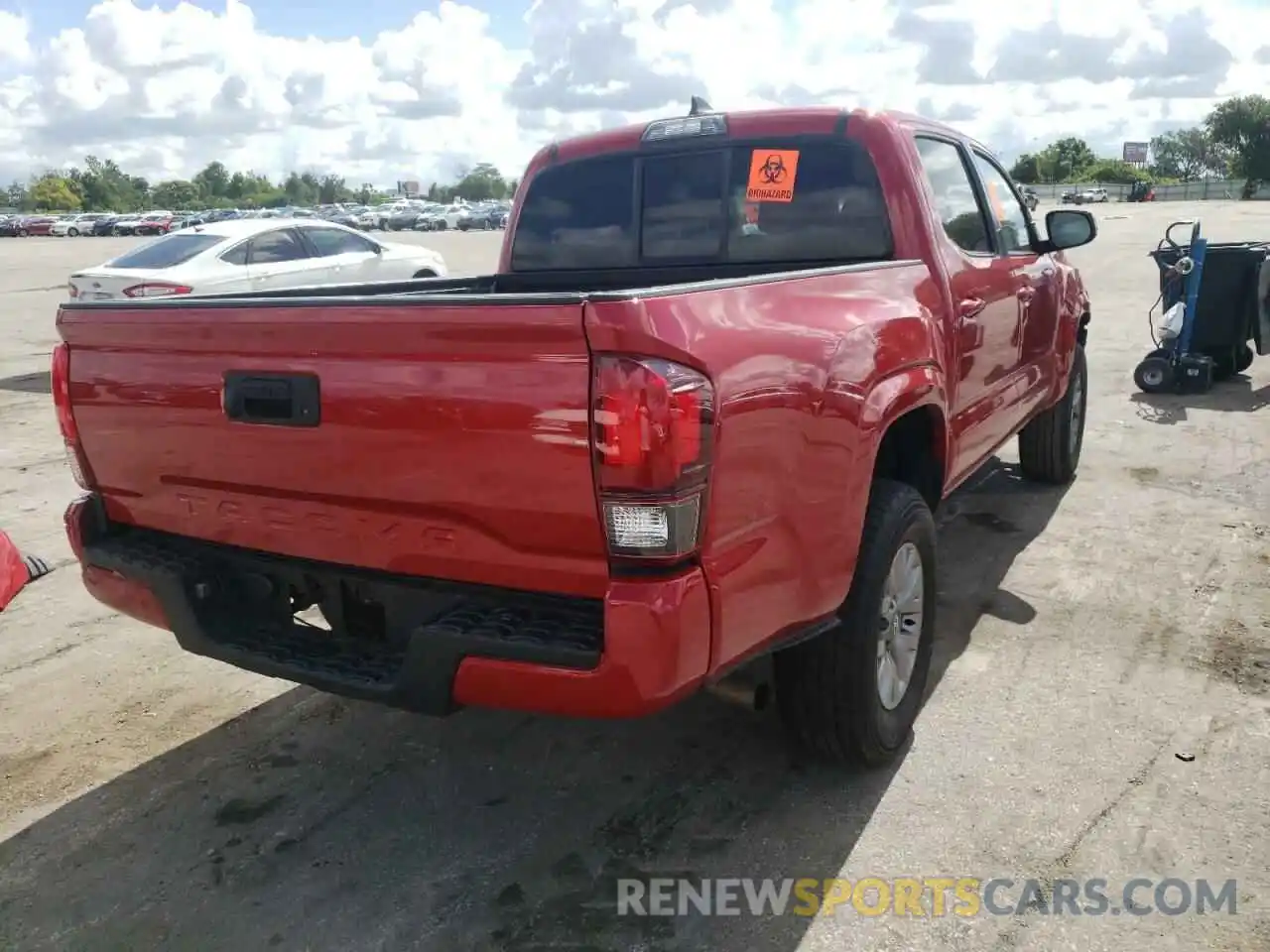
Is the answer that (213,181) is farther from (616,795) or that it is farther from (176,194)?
(616,795)

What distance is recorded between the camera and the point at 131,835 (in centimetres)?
314

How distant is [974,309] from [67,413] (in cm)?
318

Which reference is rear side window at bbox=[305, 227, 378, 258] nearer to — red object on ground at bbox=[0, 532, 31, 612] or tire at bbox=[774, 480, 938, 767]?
red object on ground at bbox=[0, 532, 31, 612]

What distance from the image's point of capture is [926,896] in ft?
9.05

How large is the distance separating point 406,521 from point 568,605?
464mm

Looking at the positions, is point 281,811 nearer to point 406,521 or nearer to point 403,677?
point 403,677

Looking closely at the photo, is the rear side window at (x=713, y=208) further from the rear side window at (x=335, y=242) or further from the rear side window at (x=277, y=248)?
the rear side window at (x=335, y=242)

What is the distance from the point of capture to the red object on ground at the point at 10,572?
16.2 feet

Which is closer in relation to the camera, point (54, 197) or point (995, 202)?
point (995, 202)

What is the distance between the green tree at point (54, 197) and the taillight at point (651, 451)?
122450 mm

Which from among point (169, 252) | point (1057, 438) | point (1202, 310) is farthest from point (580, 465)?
point (169, 252)

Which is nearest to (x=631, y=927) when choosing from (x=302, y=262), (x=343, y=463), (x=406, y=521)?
(x=406, y=521)

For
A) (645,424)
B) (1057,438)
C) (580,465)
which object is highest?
(645,424)

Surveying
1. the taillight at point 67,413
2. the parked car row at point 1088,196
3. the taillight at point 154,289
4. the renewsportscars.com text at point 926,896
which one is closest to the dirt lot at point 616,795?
the renewsportscars.com text at point 926,896
